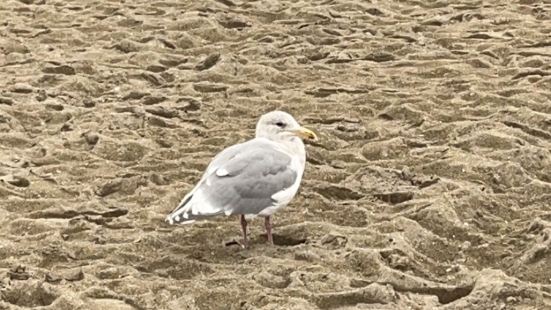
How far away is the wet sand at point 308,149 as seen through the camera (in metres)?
4.51

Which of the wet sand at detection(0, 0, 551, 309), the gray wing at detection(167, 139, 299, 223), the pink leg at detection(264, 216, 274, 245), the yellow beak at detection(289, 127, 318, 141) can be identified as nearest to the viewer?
the wet sand at detection(0, 0, 551, 309)

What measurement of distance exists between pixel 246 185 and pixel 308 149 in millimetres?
1650

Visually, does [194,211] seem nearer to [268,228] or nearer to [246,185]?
[246,185]

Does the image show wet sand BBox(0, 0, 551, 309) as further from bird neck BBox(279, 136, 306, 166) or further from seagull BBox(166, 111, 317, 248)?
bird neck BBox(279, 136, 306, 166)

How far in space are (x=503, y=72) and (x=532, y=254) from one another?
302 cm

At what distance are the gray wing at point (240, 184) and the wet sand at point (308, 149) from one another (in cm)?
29

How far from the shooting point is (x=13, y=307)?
4309 millimetres

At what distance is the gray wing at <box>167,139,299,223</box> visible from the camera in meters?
4.63

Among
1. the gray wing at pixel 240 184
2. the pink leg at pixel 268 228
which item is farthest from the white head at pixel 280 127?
the pink leg at pixel 268 228

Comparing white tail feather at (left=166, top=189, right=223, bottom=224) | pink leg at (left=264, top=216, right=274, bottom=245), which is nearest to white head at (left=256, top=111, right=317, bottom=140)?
pink leg at (left=264, top=216, right=274, bottom=245)

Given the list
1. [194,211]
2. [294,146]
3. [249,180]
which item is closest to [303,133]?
[294,146]

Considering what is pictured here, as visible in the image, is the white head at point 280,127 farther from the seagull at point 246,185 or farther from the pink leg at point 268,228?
the pink leg at point 268,228

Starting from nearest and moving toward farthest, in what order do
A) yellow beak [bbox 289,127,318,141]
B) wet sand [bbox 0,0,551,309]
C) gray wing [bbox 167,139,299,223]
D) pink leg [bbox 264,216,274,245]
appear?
wet sand [bbox 0,0,551,309], gray wing [bbox 167,139,299,223], pink leg [bbox 264,216,274,245], yellow beak [bbox 289,127,318,141]

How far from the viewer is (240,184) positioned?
4.71 m
